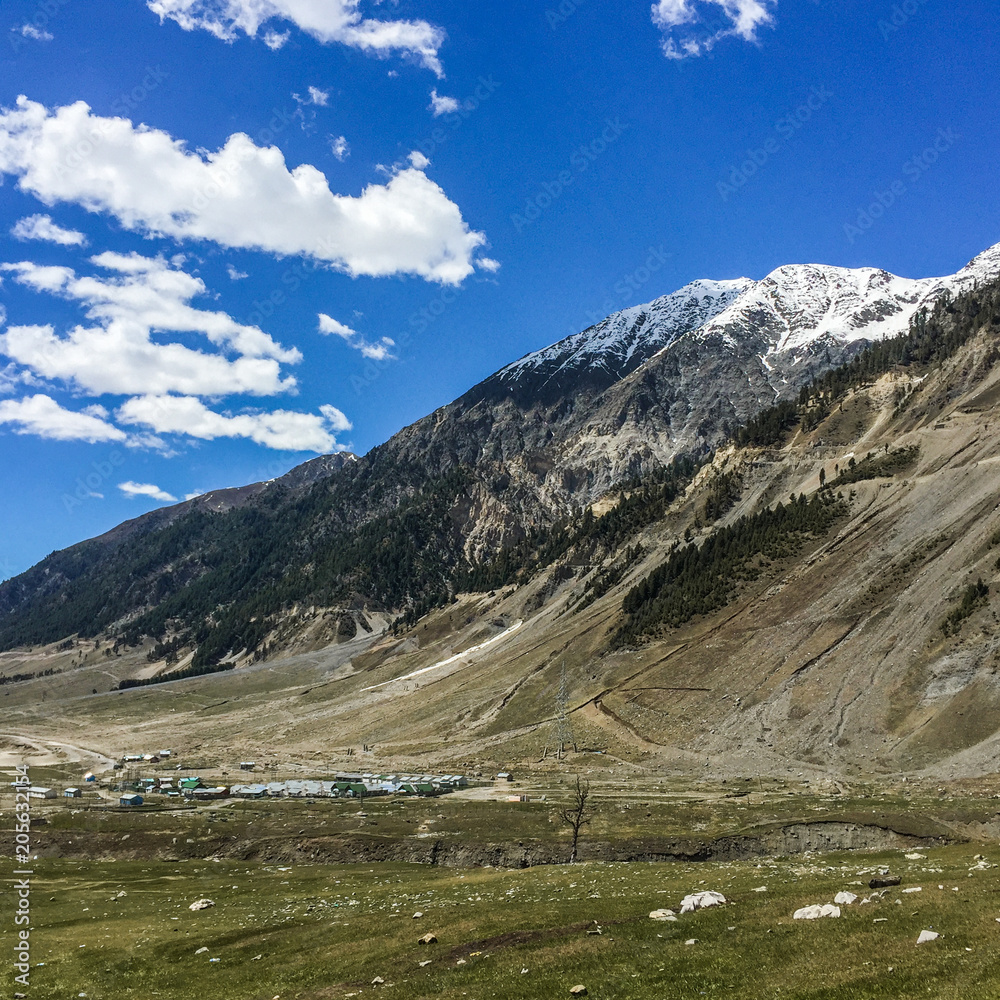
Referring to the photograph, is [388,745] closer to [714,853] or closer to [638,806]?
[638,806]

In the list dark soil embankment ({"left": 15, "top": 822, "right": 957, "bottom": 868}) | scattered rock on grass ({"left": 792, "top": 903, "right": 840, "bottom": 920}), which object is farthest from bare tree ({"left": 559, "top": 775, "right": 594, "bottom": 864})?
scattered rock on grass ({"left": 792, "top": 903, "right": 840, "bottom": 920})

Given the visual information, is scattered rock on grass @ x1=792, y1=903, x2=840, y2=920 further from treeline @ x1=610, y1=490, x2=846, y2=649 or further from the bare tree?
treeline @ x1=610, y1=490, x2=846, y2=649

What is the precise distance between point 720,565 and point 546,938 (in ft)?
431

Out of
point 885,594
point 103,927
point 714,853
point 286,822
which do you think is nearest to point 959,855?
point 714,853

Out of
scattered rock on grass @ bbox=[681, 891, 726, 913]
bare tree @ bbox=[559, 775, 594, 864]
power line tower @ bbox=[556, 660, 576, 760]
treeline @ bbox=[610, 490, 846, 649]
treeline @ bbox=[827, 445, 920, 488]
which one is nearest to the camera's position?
scattered rock on grass @ bbox=[681, 891, 726, 913]

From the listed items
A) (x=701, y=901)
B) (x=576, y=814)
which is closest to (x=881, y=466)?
(x=576, y=814)

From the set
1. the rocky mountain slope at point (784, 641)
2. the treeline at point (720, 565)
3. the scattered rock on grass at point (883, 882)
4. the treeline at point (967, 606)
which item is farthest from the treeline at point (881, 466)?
the scattered rock on grass at point (883, 882)

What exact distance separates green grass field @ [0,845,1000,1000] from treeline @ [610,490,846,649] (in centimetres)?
9721

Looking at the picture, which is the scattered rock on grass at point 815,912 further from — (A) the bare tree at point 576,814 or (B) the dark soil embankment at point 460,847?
(A) the bare tree at point 576,814

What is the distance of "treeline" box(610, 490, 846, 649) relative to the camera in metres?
142

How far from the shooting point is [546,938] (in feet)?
83.5

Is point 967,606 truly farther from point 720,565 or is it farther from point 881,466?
point 881,466

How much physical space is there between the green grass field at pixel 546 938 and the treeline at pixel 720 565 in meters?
97.2

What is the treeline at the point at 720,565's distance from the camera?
142 meters
